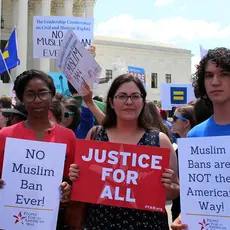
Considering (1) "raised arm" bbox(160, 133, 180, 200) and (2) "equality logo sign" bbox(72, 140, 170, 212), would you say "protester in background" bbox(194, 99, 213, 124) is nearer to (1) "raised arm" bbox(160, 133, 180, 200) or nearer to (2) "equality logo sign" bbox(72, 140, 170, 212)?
(1) "raised arm" bbox(160, 133, 180, 200)

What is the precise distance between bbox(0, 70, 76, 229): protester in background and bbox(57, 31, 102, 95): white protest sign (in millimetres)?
1013

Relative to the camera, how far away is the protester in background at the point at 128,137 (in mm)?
3250

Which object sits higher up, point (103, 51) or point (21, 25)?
point (103, 51)

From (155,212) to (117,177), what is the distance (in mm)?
382

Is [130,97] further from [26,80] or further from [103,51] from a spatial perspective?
[103,51]

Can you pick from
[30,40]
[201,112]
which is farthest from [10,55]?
[30,40]

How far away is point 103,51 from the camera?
54125 millimetres

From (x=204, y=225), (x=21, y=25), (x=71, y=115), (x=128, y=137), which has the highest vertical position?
(x=21, y=25)

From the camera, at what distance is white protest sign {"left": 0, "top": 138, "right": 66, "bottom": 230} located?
3365 millimetres

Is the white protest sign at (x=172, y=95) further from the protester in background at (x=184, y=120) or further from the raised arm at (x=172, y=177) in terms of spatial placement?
the raised arm at (x=172, y=177)

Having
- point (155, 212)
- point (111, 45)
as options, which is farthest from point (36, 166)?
point (111, 45)

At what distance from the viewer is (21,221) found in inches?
133

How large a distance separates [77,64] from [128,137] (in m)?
1.61

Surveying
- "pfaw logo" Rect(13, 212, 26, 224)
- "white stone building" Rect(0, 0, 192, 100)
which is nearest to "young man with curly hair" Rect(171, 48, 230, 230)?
"pfaw logo" Rect(13, 212, 26, 224)
